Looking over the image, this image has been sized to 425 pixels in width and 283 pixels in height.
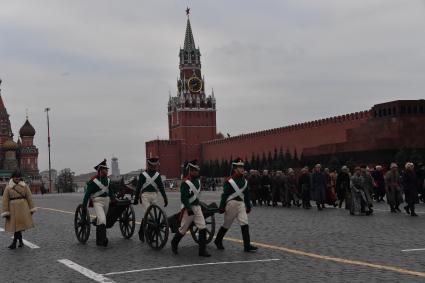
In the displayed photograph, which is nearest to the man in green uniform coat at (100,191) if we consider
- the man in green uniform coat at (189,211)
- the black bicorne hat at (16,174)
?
the black bicorne hat at (16,174)

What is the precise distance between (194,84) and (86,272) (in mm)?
87017

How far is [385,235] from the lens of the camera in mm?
9648

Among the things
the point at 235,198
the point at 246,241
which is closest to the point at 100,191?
the point at 235,198

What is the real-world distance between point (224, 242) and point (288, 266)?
98.5 inches

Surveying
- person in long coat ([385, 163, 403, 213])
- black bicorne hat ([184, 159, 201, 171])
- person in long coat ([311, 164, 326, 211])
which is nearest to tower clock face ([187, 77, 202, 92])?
person in long coat ([311, 164, 326, 211])

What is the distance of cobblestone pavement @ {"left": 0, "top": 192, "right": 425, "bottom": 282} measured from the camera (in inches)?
251

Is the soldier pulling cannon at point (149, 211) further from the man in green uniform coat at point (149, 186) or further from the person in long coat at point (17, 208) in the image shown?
the person in long coat at point (17, 208)

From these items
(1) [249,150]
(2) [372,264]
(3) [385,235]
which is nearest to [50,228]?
(3) [385,235]

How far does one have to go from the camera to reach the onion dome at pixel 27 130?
86.2 m

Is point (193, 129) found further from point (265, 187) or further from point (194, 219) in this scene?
point (194, 219)

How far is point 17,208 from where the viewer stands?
31.3 ft

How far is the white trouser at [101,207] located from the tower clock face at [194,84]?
273 feet

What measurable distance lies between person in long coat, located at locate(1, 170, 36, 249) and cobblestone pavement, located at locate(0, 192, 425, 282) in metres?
0.38

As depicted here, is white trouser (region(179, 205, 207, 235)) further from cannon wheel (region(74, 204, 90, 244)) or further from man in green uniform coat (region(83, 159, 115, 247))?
cannon wheel (region(74, 204, 90, 244))
